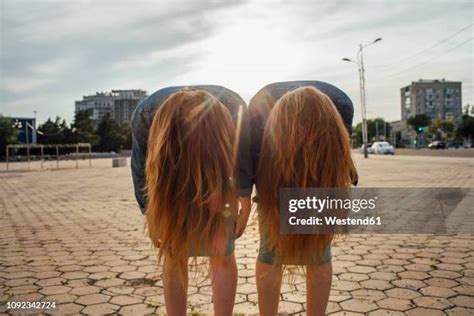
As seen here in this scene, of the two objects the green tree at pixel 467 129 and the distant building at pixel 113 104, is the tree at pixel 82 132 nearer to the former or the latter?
the distant building at pixel 113 104

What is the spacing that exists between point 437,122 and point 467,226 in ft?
265

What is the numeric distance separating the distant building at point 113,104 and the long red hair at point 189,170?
391 ft

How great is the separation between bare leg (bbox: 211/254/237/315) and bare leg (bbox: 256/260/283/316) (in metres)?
0.15

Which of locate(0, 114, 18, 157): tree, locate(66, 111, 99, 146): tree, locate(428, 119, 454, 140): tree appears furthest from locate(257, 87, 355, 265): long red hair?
locate(428, 119, 454, 140): tree

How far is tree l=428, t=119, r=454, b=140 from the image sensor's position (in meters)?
75.1

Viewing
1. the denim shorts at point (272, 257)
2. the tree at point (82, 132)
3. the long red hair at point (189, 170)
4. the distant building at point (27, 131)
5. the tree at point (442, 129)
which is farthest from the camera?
the tree at point (442, 129)

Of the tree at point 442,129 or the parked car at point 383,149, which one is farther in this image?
the tree at point 442,129

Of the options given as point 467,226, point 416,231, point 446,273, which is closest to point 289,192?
point 446,273

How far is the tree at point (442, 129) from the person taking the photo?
75125 millimetres

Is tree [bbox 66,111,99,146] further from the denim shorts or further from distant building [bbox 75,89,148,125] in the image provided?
the denim shorts

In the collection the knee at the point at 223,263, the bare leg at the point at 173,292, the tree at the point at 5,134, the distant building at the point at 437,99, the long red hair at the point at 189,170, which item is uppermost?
the distant building at the point at 437,99

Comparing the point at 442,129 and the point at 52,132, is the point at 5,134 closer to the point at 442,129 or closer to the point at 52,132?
the point at 52,132

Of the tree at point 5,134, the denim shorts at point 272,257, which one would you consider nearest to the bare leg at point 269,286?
the denim shorts at point 272,257

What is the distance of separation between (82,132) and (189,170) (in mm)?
68079
